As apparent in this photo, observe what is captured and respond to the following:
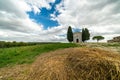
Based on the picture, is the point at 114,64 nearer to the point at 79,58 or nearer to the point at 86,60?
the point at 86,60

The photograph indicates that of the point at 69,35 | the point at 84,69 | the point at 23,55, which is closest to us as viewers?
the point at 84,69

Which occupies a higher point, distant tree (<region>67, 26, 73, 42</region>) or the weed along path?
distant tree (<region>67, 26, 73, 42</region>)

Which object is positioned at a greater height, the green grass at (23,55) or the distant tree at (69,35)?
the distant tree at (69,35)

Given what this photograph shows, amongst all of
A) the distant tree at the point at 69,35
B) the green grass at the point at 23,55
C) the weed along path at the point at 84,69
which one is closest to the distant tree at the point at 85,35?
the distant tree at the point at 69,35

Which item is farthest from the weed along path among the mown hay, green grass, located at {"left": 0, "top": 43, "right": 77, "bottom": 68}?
green grass, located at {"left": 0, "top": 43, "right": 77, "bottom": 68}

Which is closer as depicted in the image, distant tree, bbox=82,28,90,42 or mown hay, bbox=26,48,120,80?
mown hay, bbox=26,48,120,80

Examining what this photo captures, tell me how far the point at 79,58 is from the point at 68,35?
115 ft

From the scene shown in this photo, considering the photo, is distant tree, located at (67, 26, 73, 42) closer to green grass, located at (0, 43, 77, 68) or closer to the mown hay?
green grass, located at (0, 43, 77, 68)

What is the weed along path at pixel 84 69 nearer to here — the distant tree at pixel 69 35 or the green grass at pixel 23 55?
the green grass at pixel 23 55

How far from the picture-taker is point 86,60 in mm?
2291

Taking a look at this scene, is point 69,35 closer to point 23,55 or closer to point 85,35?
point 85,35

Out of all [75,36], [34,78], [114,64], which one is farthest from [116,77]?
[75,36]

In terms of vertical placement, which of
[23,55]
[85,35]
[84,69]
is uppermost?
[85,35]

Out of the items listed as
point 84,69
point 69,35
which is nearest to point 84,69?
point 84,69
